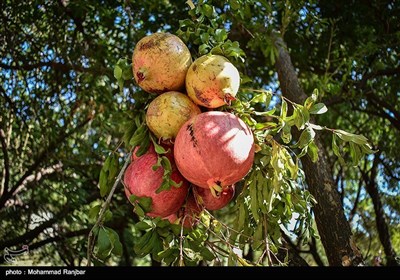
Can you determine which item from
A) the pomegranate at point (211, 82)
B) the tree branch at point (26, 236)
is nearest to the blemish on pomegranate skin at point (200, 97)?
the pomegranate at point (211, 82)

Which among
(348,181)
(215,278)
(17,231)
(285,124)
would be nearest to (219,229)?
(285,124)

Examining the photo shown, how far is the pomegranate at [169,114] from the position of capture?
1.39 m

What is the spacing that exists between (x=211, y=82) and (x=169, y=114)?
14 cm

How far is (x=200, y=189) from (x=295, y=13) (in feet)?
6.52

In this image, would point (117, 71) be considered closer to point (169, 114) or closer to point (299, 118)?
point (169, 114)

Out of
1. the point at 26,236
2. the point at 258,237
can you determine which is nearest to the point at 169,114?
the point at 258,237

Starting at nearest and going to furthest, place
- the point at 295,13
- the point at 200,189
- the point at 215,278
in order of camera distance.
Result: the point at 215,278 → the point at 200,189 → the point at 295,13

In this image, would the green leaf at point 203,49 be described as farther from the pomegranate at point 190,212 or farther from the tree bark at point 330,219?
the tree bark at point 330,219

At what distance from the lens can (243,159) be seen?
1316 millimetres

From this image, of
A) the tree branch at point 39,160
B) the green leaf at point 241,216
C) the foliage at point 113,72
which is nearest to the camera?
the green leaf at point 241,216

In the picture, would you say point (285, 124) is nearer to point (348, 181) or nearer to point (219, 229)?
point (219, 229)

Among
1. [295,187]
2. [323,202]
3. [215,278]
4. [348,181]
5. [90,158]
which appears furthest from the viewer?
[348,181]

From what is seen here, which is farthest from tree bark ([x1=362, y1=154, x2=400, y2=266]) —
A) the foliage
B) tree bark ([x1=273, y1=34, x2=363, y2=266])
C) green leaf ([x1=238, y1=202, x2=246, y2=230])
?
green leaf ([x1=238, y1=202, x2=246, y2=230])

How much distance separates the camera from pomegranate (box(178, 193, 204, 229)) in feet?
4.77
